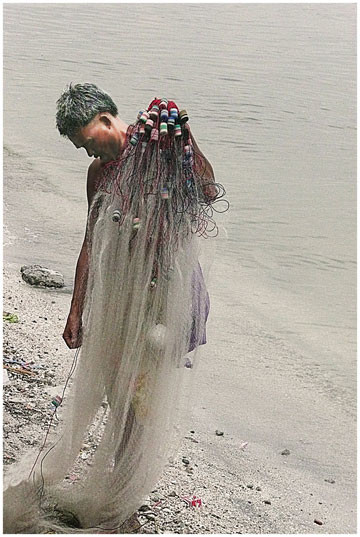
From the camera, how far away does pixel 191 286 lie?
2875 mm

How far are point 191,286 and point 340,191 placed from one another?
6504 millimetres

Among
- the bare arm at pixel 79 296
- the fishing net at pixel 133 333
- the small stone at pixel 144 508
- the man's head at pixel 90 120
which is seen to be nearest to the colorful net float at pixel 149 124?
the fishing net at pixel 133 333

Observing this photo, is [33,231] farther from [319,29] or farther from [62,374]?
[319,29]

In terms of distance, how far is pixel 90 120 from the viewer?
8.71ft

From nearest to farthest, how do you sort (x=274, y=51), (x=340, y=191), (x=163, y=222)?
1. (x=163, y=222)
2. (x=340, y=191)
3. (x=274, y=51)

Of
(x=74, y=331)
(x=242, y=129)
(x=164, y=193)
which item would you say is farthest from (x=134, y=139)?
(x=242, y=129)

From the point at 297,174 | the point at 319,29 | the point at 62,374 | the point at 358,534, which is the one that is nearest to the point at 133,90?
the point at 297,174

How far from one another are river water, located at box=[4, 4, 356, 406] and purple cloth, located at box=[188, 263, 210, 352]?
18cm

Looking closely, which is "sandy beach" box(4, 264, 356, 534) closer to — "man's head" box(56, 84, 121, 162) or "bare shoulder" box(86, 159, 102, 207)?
"bare shoulder" box(86, 159, 102, 207)

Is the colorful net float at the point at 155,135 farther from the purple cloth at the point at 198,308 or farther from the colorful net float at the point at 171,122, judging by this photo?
the purple cloth at the point at 198,308

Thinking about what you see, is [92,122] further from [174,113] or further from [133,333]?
[133,333]

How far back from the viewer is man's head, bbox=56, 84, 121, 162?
2.65 metres

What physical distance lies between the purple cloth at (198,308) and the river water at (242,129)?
0.18 m

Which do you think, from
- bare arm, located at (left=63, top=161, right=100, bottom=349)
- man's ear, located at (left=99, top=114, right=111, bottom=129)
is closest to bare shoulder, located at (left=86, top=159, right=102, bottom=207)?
bare arm, located at (left=63, top=161, right=100, bottom=349)
